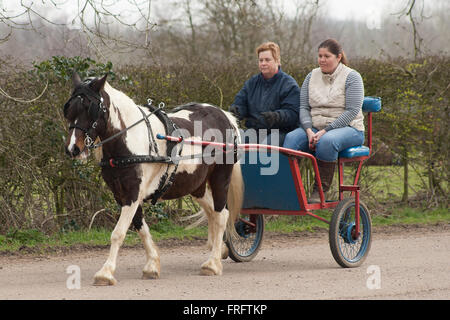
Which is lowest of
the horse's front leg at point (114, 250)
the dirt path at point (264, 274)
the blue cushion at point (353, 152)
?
the dirt path at point (264, 274)

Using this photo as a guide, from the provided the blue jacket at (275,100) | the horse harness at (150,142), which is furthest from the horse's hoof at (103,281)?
the blue jacket at (275,100)

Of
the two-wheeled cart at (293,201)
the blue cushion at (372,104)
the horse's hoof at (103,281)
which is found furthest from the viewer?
the blue cushion at (372,104)

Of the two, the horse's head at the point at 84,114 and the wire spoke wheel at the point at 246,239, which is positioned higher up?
the horse's head at the point at 84,114

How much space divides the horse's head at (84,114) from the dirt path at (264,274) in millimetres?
1129

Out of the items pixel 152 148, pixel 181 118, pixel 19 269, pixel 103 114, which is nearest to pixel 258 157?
pixel 181 118

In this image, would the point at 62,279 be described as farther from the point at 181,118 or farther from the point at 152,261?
the point at 181,118

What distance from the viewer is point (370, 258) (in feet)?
24.0

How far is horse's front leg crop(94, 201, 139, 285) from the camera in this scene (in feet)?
17.9

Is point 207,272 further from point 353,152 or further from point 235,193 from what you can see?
point 353,152

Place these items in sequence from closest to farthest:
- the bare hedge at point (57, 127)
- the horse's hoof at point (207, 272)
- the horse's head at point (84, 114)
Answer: the horse's head at point (84, 114), the horse's hoof at point (207, 272), the bare hedge at point (57, 127)

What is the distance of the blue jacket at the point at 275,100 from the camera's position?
6859 millimetres

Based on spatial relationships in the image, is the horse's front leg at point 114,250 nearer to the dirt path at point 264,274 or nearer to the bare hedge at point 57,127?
the dirt path at point 264,274

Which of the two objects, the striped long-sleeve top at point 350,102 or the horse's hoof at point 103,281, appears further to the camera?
the striped long-sleeve top at point 350,102

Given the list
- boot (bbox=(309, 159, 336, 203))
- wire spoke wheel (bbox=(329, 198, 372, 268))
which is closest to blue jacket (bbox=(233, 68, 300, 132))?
boot (bbox=(309, 159, 336, 203))
